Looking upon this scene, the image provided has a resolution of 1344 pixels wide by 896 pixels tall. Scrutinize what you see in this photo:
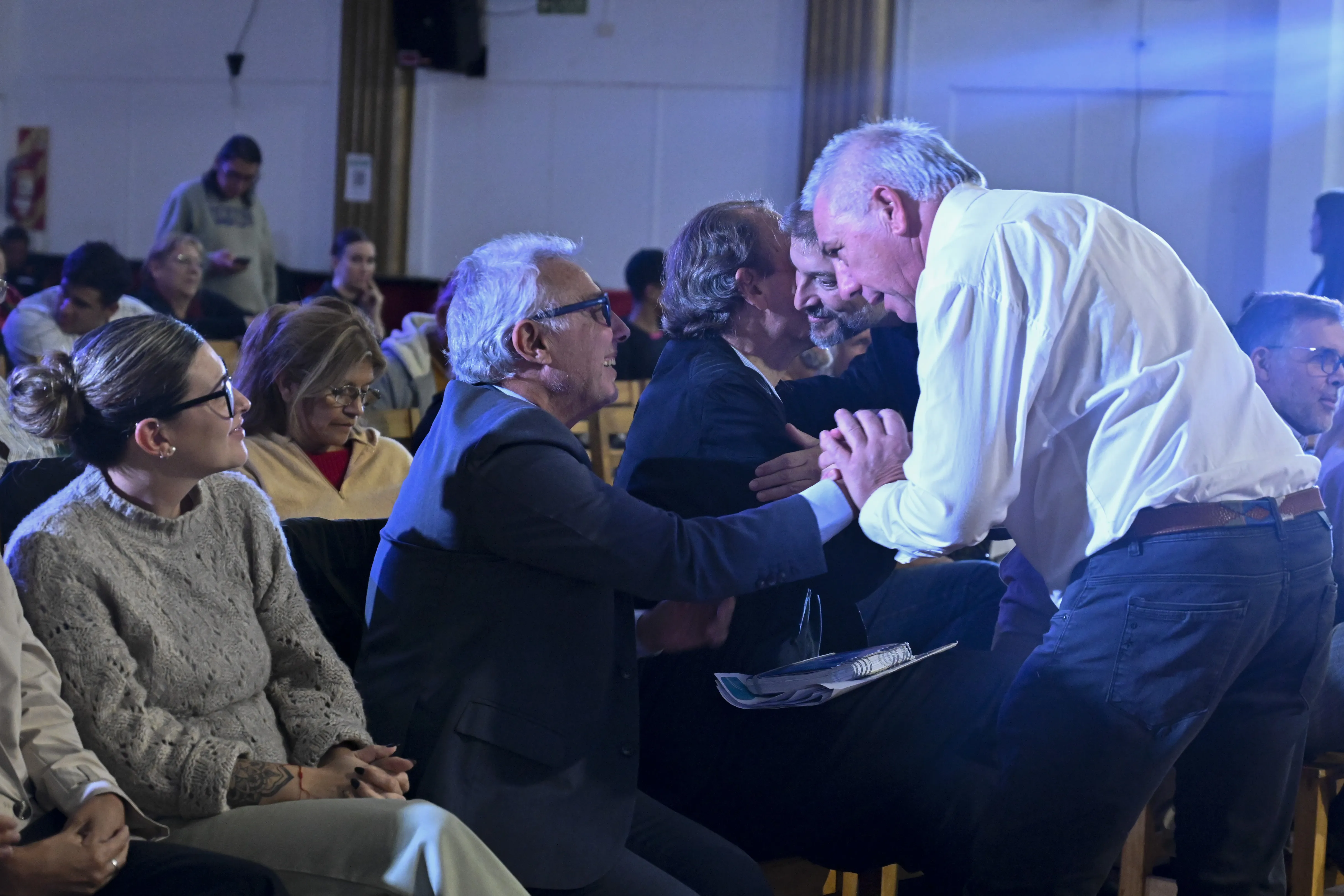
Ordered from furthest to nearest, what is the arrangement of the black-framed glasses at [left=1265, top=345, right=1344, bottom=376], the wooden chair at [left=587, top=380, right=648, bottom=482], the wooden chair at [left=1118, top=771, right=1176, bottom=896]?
the wooden chair at [left=587, top=380, right=648, bottom=482]
the black-framed glasses at [left=1265, top=345, right=1344, bottom=376]
the wooden chair at [left=1118, top=771, right=1176, bottom=896]

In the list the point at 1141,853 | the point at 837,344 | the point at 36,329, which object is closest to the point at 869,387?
the point at 837,344

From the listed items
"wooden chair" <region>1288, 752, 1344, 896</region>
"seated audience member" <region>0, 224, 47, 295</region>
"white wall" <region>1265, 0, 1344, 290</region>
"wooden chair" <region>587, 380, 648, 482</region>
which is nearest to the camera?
"wooden chair" <region>1288, 752, 1344, 896</region>

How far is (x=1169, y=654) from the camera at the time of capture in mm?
1562

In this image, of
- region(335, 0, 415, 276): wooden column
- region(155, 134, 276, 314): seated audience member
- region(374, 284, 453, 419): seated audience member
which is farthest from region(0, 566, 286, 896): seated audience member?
region(335, 0, 415, 276): wooden column

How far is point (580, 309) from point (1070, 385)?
688 mm

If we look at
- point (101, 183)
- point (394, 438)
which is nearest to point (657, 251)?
point (394, 438)

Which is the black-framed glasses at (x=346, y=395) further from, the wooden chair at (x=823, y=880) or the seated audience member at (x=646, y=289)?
the seated audience member at (x=646, y=289)

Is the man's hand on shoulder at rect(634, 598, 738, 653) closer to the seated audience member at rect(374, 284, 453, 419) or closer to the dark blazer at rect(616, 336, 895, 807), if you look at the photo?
the dark blazer at rect(616, 336, 895, 807)

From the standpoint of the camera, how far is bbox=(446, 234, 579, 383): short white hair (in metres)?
1.81

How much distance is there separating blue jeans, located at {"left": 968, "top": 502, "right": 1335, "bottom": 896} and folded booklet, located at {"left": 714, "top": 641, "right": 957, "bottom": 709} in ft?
0.73

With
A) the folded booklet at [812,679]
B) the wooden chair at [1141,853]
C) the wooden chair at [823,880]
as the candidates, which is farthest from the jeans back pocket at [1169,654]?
the wooden chair at [1141,853]

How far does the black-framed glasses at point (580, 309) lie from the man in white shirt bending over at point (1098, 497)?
46cm

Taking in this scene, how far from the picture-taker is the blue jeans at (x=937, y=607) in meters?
2.46

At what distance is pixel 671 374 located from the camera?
2.04 m
